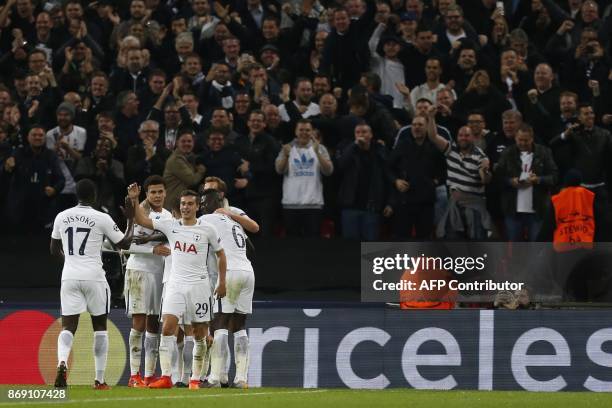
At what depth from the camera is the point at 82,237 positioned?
46.4 feet

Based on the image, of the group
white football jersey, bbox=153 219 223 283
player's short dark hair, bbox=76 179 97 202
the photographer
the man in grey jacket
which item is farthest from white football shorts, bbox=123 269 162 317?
the photographer

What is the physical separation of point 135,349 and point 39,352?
6.48 feet

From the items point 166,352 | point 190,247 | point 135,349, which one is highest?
point 190,247

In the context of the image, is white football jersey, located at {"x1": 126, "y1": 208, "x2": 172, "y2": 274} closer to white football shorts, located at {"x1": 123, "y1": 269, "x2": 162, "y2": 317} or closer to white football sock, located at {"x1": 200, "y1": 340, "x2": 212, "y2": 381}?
white football shorts, located at {"x1": 123, "y1": 269, "x2": 162, "y2": 317}

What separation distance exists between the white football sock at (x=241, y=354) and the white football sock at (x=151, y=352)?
91 cm

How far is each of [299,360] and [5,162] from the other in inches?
213

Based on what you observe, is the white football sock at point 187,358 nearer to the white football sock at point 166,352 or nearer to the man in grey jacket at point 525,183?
the white football sock at point 166,352

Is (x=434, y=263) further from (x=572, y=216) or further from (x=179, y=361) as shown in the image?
(x=179, y=361)

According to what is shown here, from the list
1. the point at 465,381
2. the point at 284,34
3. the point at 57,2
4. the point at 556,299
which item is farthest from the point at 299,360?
the point at 57,2

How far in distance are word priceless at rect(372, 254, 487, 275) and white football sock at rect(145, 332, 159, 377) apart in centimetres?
285

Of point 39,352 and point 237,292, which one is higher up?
point 237,292

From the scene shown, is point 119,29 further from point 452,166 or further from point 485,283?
point 485,283

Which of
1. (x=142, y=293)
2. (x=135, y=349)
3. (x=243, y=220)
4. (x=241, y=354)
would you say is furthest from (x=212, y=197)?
(x=135, y=349)

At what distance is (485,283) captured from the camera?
635 inches
